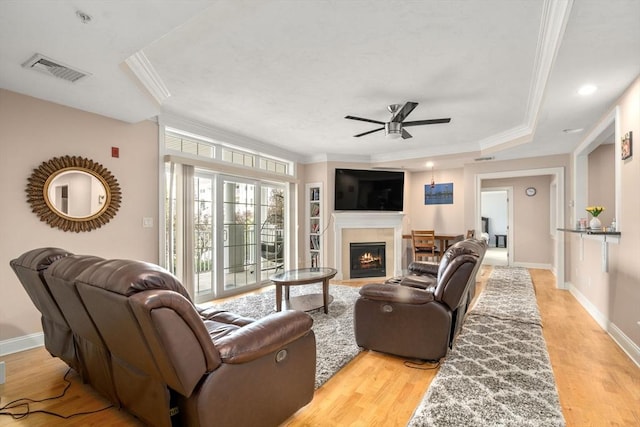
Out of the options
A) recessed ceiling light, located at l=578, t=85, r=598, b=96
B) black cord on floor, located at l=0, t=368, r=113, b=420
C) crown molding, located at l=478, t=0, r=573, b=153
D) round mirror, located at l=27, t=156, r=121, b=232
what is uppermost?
crown molding, located at l=478, t=0, r=573, b=153

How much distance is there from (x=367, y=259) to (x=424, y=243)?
116cm

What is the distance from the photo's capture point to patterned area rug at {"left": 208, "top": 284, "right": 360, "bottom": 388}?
2.49m

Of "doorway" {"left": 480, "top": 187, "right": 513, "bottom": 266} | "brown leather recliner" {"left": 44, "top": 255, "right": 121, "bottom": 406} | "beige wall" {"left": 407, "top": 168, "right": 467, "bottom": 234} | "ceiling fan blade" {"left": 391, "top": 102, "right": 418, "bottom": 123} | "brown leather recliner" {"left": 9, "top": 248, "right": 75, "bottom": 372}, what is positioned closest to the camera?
"brown leather recliner" {"left": 44, "top": 255, "right": 121, "bottom": 406}

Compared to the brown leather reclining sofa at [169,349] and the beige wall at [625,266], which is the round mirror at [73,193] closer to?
the brown leather reclining sofa at [169,349]

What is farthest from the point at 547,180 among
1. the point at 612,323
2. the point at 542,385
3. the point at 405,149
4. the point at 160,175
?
the point at 160,175

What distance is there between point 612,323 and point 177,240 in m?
4.89

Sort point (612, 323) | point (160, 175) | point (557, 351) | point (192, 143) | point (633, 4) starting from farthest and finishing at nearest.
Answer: point (192, 143)
point (160, 175)
point (612, 323)
point (557, 351)
point (633, 4)

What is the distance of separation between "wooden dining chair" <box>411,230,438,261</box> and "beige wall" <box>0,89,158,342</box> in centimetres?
459

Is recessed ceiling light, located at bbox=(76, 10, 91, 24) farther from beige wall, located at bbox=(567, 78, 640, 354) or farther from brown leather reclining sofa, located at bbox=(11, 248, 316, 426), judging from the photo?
beige wall, located at bbox=(567, 78, 640, 354)

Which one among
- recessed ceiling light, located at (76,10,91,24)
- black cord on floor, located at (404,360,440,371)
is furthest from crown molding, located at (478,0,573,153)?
recessed ceiling light, located at (76,10,91,24)

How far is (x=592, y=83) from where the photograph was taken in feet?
8.75

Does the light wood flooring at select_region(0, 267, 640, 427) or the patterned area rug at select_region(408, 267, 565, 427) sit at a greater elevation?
the patterned area rug at select_region(408, 267, 565, 427)

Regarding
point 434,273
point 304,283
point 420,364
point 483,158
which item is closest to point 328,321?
point 304,283

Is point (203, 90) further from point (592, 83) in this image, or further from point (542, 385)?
point (542, 385)
